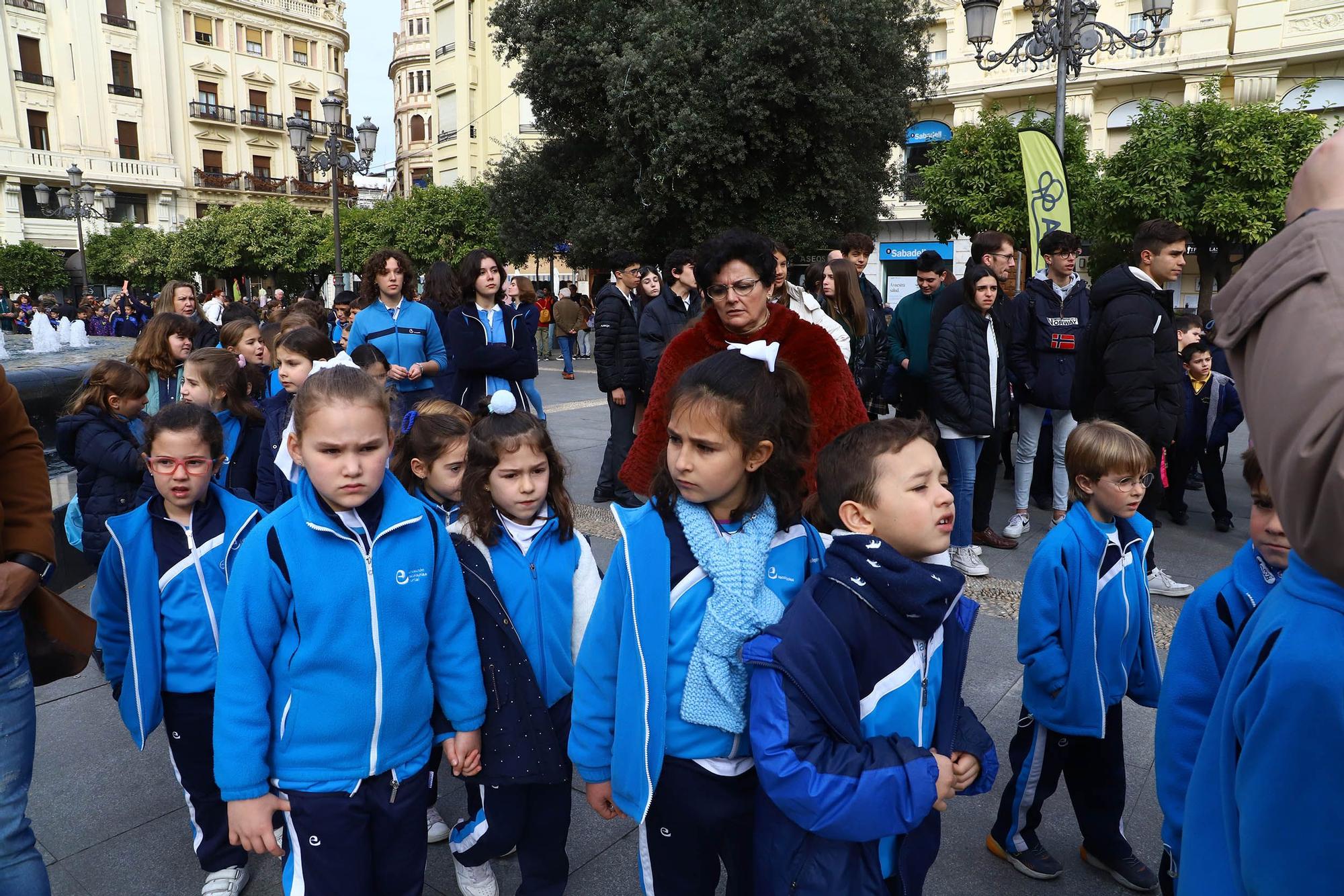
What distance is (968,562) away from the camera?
5367 millimetres

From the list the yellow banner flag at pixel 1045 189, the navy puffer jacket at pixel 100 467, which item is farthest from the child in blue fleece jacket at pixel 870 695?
the yellow banner flag at pixel 1045 189

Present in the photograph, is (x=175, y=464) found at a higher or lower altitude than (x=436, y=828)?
higher

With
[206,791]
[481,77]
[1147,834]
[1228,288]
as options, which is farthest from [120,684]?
[481,77]

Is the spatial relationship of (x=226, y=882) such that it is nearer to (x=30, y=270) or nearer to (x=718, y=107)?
(x=718, y=107)

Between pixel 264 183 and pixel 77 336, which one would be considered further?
pixel 264 183

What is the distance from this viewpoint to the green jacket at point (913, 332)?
6387mm

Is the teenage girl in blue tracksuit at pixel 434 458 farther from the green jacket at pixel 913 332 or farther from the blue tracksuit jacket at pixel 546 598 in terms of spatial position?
the green jacket at pixel 913 332

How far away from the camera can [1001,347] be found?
5793 millimetres

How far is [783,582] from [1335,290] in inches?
49.7

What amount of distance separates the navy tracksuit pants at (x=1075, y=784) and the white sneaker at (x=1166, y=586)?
111 inches

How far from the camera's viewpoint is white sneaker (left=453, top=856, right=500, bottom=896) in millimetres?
2521

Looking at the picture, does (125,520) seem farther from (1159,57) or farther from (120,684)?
(1159,57)

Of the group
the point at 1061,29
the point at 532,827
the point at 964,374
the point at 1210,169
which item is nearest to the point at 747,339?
the point at 532,827

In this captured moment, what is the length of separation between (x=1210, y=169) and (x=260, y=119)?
45.7 metres
